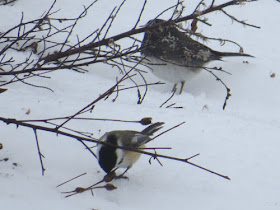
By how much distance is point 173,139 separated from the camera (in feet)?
14.4

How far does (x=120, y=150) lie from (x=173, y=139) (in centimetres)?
57

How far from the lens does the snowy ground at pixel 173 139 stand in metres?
3.53

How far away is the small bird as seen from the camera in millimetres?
3809

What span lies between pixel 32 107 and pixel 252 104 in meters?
2.20

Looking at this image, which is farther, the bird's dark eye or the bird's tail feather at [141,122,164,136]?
the bird's tail feather at [141,122,164,136]

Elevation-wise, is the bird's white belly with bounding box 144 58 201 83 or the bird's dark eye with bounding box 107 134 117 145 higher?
the bird's dark eye with bounding box 107 134 117 145

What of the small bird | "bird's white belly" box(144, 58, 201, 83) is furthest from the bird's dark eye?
"bird's white belly" box(144, 58, 201, 83)

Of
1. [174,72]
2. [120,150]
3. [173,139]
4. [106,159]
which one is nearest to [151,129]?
[173,139]

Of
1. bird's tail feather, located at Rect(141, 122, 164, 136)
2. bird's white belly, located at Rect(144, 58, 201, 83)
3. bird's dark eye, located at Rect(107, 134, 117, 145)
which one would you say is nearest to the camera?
bird's dark eye, located at Rect(107, 134, 117, 145)

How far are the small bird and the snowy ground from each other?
0.10 meters

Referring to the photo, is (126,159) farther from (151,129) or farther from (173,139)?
(173,139)

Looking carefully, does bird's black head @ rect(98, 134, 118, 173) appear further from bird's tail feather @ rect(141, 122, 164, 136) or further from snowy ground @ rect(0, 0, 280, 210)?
bird's tail feather @ rect(141, 122, 164, 136)

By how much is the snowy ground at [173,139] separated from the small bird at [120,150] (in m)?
0.10

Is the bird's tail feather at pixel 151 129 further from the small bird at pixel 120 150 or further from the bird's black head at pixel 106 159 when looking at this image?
the bird's black head at pixel 106 159
